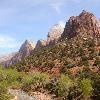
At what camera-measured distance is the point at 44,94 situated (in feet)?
186

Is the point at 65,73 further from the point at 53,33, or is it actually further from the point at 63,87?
the point at 53,33

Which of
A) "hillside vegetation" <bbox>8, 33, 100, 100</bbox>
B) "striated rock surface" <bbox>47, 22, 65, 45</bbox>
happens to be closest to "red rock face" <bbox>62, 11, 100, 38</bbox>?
"hillside vegetation" <bbox>8, 33, 100, 100</bbox>

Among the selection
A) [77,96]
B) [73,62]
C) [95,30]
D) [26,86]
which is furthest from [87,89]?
[95,30]

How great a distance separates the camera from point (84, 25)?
4026 inches

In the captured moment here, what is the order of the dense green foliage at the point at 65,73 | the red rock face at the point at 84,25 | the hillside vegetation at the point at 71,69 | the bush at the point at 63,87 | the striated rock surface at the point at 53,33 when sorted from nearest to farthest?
the hillside vegetation at the point at 71,69
the dense green foliage at the point at 65,73
the bush at the point at 63,87
the red rock face at the point at 84,25
the striated rock surface at the point at 53,33

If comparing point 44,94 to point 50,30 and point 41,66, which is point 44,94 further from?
point 50,30

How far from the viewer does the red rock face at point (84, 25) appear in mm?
101256

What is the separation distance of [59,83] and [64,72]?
650 inches

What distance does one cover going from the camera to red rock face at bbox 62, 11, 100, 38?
101256 millimetres

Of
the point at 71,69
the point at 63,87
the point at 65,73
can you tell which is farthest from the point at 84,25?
the point at 63,87

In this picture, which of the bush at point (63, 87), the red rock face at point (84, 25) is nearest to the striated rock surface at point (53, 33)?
the red rock face at point (84, 25)

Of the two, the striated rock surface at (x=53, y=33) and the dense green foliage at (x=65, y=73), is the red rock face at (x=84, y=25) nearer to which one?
the dense green foliage at (x=65, y=73)

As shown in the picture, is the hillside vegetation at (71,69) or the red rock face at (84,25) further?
the red rock face at (84,25)

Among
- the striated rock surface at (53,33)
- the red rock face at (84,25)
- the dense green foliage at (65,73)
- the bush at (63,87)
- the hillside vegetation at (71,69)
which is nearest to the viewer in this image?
the hillside vegetation at (71,69)
